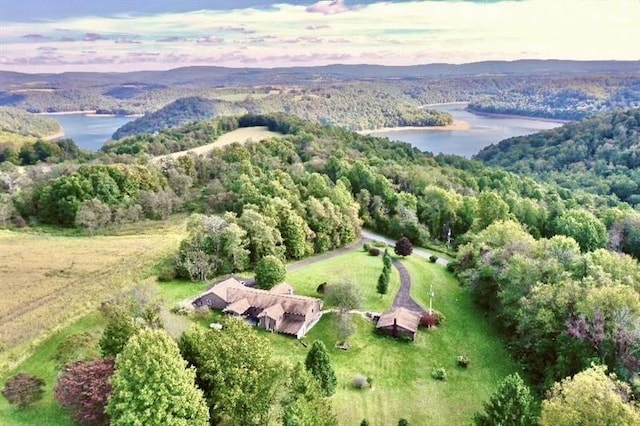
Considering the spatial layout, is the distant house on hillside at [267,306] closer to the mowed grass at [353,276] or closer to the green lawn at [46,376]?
the mowed grass at [353,276]

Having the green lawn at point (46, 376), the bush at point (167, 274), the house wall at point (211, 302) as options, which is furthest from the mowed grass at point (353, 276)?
the green lawn at point (46, 376)

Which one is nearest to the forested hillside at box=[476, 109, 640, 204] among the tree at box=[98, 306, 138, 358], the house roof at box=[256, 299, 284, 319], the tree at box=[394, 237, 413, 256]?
the tree at box=[394, 237, 413, 256]

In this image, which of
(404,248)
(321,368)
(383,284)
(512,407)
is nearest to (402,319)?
(383,284)

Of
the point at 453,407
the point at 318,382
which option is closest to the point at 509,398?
the point at 453,407

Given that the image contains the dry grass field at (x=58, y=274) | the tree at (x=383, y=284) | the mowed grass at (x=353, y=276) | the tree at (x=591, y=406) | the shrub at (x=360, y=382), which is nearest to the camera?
the tree at (x=591, y=406)

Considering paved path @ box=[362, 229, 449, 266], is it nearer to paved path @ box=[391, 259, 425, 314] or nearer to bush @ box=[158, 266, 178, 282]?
paved path @ box=[391, 259, 425, 314]
